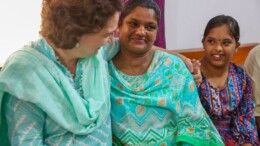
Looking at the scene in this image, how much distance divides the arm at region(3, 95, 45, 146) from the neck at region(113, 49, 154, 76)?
0.50 metres

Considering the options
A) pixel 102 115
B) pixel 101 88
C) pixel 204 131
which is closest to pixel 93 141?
pixel 102 115

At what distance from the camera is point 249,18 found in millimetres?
2730

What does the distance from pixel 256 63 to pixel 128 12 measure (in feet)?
2.97

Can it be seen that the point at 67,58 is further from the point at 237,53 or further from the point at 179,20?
→ the point at 237,53

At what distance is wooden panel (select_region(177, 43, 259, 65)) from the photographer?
2.54 m

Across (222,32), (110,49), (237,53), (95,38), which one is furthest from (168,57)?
(237,53)

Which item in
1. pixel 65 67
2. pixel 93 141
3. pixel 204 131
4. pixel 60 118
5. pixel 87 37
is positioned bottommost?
pixel 204 131

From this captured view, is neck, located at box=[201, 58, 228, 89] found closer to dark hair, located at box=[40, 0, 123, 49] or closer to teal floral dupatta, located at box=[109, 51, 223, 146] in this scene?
teal floral dupatta, located at box=[109, 51, 223, 146]

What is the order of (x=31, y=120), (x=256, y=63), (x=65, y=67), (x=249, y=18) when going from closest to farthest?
(x=31, y=120) < (x=65, y=67) < (x=256, y=63) < (x=249, y=18)

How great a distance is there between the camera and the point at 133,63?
5.07 ft

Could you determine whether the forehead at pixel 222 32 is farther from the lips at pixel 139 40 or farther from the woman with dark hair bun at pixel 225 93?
the lips at pixel 139 40

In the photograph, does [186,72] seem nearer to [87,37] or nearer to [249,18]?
[87,37]

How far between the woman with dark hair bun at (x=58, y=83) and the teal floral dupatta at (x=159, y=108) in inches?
6.8

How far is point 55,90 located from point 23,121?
0.49 feet
